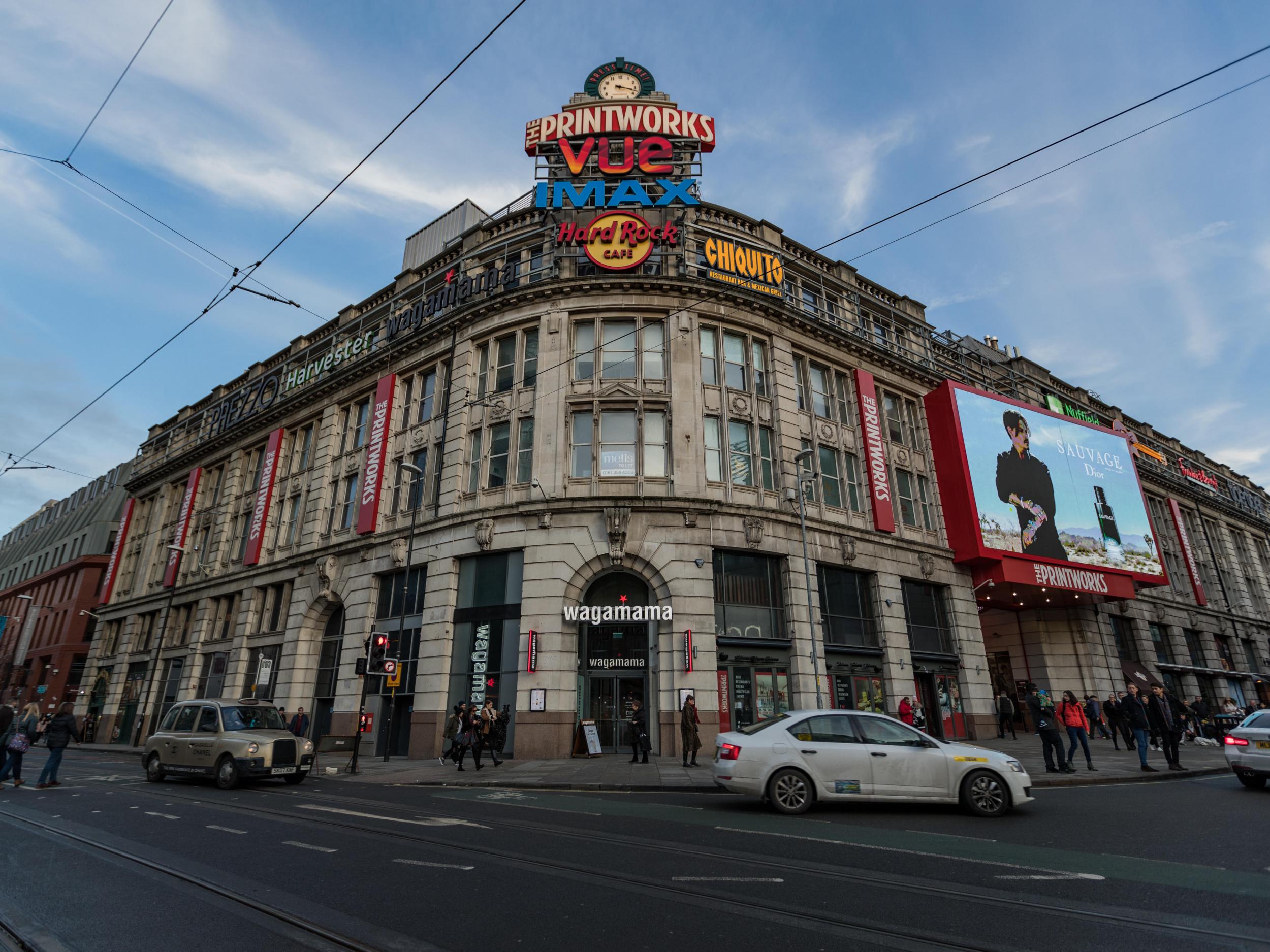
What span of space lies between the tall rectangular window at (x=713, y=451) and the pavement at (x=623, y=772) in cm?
927

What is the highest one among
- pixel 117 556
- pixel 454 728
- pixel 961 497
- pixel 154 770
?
pixel 117 556

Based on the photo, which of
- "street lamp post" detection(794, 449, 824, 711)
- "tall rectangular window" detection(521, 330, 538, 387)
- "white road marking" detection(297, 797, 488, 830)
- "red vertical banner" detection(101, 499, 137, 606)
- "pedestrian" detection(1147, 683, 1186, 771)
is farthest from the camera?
"red vertical banner" detection(101, 499, 137, 606)

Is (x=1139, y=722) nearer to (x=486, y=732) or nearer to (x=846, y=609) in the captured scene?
(x=846, y=609)

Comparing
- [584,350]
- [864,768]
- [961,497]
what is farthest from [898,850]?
[961,497]

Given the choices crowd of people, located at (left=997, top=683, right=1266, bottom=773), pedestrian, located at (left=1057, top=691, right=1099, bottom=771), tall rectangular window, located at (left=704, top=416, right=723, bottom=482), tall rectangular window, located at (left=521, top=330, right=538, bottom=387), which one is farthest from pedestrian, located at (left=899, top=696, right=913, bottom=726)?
tall rectangular window, located at (left=521, top=330, right=538, bottom=387)

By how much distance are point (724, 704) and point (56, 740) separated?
676 inches

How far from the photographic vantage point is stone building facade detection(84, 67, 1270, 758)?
22.1 m

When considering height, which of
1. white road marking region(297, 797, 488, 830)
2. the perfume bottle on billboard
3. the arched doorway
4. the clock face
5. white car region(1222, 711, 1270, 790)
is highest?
the clock face

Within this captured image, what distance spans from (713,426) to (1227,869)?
62.5 feet

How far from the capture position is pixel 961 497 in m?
29.4

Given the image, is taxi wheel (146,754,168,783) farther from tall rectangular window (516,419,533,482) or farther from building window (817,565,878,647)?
building window (817,565,878,647)

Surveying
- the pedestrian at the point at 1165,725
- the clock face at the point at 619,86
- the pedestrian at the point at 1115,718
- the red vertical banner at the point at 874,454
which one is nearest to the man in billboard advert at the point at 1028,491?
the red vertical banner at the point at 874,454

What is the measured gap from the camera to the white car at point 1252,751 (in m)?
13.4

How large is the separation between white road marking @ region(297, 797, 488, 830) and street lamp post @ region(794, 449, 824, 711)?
11.9m
